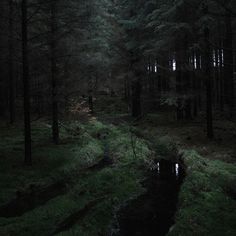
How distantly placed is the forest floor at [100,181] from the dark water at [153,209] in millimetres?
378

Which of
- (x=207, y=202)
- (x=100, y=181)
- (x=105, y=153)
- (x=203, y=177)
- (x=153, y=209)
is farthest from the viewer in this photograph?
(x=105, y=153)

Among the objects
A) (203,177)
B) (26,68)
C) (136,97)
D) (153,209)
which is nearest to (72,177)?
(153,209)

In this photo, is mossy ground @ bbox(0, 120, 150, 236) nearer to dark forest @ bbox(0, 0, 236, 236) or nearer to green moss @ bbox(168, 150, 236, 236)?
dark forest @ bbox(0, 0, 236, 236)

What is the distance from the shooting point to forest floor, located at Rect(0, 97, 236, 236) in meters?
10.6

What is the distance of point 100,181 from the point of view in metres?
14.8

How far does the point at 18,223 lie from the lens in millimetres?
10484

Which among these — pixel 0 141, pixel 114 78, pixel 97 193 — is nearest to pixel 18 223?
pixel 97 193

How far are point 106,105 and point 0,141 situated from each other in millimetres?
34165

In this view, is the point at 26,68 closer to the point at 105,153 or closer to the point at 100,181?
the point at 100,181

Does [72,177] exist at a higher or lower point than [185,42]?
lower

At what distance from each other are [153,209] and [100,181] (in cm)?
311

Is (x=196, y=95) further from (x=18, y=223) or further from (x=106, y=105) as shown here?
(x=106, y=105)

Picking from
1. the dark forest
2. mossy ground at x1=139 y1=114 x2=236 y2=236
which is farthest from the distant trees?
mossy ground at x1=139 y1=114 x2=236 y2=236

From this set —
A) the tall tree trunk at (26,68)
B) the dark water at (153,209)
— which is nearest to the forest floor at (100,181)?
the dark water at (153,209)
